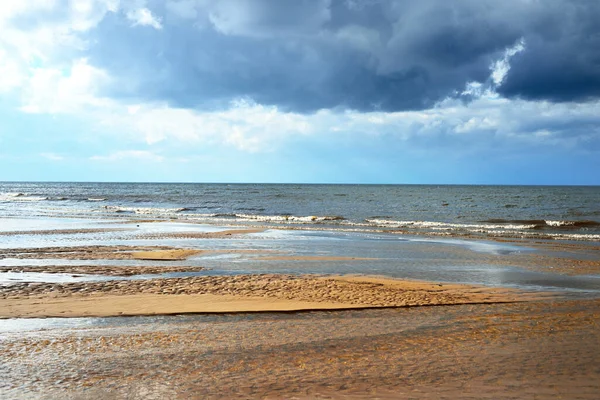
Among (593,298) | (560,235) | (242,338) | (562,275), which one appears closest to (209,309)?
(242,338)

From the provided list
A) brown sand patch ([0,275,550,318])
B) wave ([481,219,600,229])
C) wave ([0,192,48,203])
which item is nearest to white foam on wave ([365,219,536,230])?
wave ([481,219,600,229])

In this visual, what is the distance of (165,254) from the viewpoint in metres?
19.6

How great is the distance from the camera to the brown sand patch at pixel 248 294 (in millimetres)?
10578

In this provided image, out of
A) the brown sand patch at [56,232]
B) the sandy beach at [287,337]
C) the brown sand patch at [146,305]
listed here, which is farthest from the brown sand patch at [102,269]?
the brown sand patch at [56,232]

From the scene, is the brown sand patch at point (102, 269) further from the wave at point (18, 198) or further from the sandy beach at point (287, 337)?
the wave at point (18, 198)

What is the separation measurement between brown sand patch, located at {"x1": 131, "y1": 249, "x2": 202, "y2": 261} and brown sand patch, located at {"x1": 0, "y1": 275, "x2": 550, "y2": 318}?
477 cm

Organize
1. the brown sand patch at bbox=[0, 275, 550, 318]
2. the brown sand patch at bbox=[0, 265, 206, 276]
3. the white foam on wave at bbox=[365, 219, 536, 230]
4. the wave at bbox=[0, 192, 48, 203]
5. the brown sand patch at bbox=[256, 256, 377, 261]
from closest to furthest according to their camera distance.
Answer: the brown sand patch at bbox=[0, 275, 550, 318], the brown sand patch at bbox=[0, 265, 206, 276], the brown sand patch at bbox=[256, 256, 377, 261], the white foam on wave at bbox=[365, 219, 536, 230], the wave at bbox=[0, 192, 48, 203]

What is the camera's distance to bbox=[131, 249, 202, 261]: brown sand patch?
18453 millimetres

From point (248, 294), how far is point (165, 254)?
28.3 ft

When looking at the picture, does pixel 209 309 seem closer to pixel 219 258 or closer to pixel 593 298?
pixel 219 258

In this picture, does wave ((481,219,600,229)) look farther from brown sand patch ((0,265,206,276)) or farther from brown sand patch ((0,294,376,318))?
brown sand patch ((0,294,376,318))

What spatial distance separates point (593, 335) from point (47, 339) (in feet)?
32.7

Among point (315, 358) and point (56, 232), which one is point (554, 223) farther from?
point (315, 358)

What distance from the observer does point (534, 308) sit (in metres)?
10.9
